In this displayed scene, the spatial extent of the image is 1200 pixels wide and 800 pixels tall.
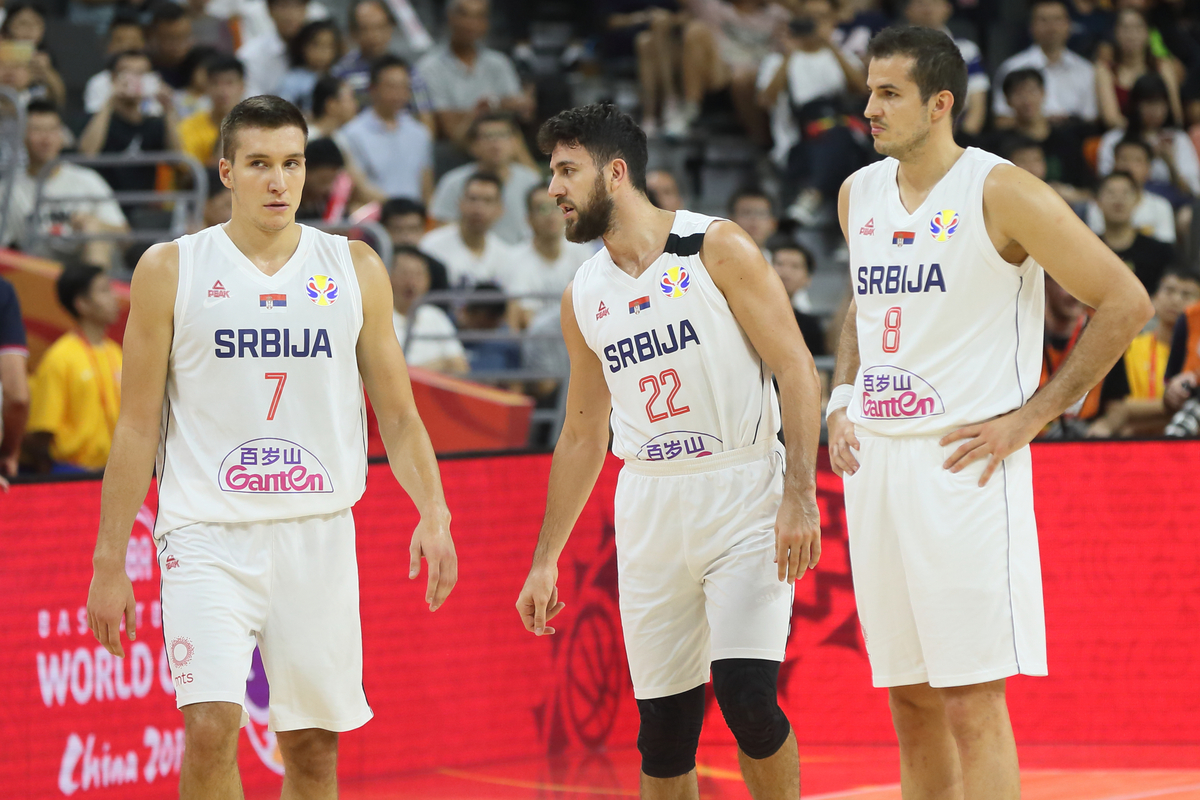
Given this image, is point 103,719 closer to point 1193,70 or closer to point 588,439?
point 588,439

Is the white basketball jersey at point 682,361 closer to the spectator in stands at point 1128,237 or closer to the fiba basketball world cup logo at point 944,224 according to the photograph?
the fiba basketball world cup logo at point 944,224

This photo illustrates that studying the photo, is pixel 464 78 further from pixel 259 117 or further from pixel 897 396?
pixel 897 396

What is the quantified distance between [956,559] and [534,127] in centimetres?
854

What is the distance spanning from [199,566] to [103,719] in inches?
90.6

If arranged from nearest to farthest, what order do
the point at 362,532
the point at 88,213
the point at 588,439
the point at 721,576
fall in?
the point at 721,576 → the point at 588,439 → the point at 362,532 → the point at 88,213

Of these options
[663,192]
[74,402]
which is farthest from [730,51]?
[74,402]

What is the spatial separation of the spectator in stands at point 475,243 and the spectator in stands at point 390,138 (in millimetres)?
900

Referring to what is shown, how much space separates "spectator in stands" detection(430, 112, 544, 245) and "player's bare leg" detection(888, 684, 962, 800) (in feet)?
21.6

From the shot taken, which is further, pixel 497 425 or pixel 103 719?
pixel 497 425

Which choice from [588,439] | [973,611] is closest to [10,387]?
[588,439]

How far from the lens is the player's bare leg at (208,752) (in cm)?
395

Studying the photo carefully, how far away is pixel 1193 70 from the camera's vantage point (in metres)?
12.5

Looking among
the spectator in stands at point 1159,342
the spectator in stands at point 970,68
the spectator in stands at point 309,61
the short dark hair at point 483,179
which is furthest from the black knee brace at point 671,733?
the spectator in stands at point 970,68

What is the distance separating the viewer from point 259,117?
420 cm
